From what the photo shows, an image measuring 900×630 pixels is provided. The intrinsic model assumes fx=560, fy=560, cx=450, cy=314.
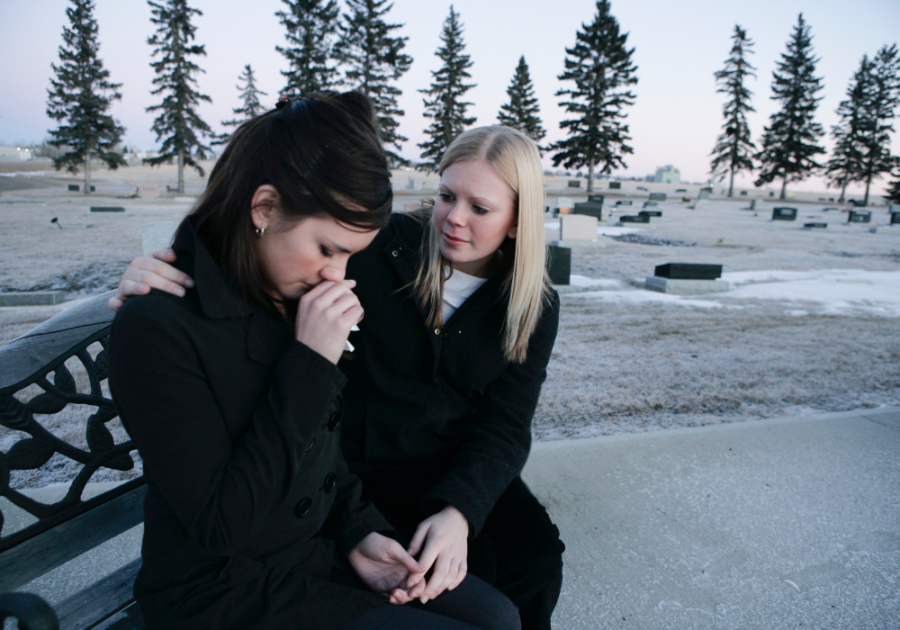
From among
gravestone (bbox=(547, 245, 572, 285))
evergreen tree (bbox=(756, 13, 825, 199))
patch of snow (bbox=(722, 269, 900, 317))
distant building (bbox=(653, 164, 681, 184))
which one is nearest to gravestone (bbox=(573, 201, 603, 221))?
patch of snow (bbox=(722, 269, 900, 317))

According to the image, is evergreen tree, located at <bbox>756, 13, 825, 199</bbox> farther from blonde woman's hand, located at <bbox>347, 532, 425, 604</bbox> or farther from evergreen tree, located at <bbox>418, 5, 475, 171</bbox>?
blonde woman's hand, located at <bbox>347, 532, 425, 604</bbox>

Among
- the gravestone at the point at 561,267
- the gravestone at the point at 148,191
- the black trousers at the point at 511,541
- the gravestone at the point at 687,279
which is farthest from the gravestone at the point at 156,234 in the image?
the gravestone at the point at 148,191

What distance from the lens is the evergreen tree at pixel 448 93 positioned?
51188mm

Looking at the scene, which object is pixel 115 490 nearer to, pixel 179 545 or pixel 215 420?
pixel 179 545

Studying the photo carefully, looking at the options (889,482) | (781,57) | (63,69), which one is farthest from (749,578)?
(781,57)

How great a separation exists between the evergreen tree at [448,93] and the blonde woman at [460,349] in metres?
50.5

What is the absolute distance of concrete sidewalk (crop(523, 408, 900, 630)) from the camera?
220cm

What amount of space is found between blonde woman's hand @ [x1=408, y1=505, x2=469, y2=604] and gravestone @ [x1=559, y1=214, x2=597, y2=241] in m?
14.0

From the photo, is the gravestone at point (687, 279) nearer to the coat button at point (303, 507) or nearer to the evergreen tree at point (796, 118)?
the coat button at point (303, 507)

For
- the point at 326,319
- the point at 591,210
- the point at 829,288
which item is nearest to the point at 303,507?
the point at 326,319

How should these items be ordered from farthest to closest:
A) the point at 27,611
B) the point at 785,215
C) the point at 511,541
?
the point at 785,215
the point at 511,541
the point at 27,611

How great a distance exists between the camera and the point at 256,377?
1.34 m

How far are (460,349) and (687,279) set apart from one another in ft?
27.4

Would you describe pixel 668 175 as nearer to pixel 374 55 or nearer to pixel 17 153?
pixel 374 55
